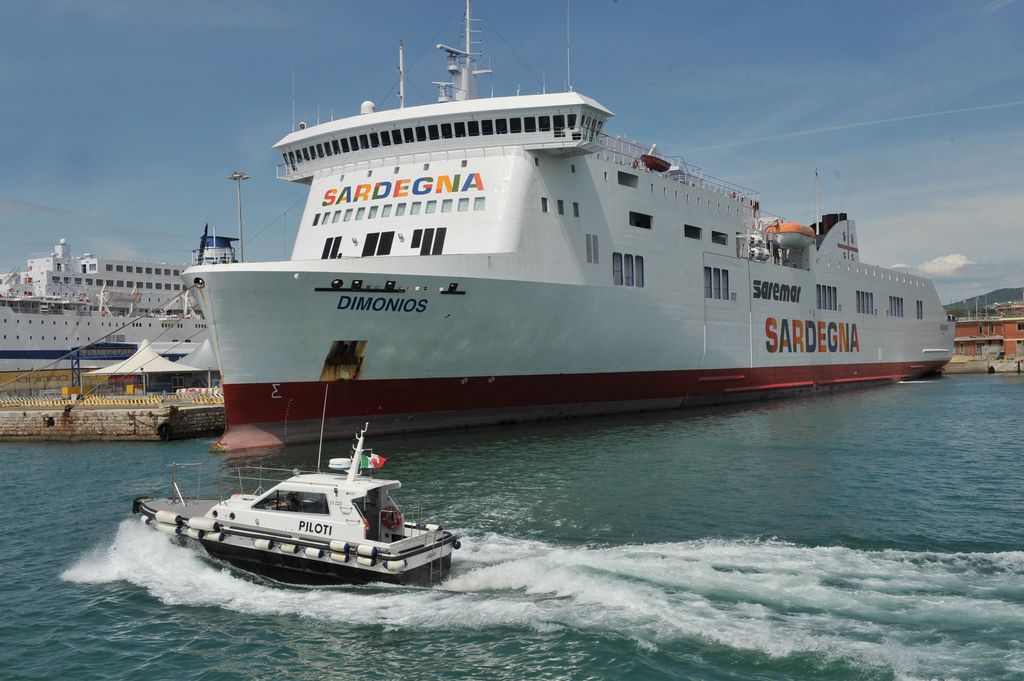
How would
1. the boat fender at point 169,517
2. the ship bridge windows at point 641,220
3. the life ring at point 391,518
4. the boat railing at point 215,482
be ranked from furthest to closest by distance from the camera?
the ship bridge windows at point 641,220 < the boat railing at point 215,482 < the boat fender at point 169,517 < the life ring at point 391,518

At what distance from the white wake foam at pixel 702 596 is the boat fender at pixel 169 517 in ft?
1.38

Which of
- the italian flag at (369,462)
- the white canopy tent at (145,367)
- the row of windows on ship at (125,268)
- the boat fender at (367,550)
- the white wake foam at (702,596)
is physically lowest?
the white wake foam at (702,596)

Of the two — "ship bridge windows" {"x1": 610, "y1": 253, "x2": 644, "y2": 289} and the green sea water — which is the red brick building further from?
the green sea water

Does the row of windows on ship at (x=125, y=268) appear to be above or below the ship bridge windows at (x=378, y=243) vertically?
above

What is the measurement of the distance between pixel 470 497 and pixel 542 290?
10295 mm

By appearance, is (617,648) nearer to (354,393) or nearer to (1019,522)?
(1019,522)

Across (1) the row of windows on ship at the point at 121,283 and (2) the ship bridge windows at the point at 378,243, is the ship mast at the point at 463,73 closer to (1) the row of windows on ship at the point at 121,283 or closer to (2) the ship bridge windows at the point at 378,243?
(2) the ship bridge windows at the point at 378,243

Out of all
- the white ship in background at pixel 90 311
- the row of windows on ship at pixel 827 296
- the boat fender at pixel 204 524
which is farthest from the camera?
the white ship in background at pixel 90 311

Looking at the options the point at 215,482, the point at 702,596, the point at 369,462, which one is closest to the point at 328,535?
the point at 369,462

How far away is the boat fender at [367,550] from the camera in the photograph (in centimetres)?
1002

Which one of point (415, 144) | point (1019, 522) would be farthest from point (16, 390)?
point (1019, 522)

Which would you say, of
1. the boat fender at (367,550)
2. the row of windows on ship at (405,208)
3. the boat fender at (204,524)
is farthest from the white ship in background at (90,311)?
Result: the boat fender at (367,550)

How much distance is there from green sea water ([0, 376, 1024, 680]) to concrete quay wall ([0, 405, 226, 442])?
886 centimetres

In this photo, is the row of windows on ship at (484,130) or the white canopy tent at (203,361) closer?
the row of windows on ship at (484,130)
